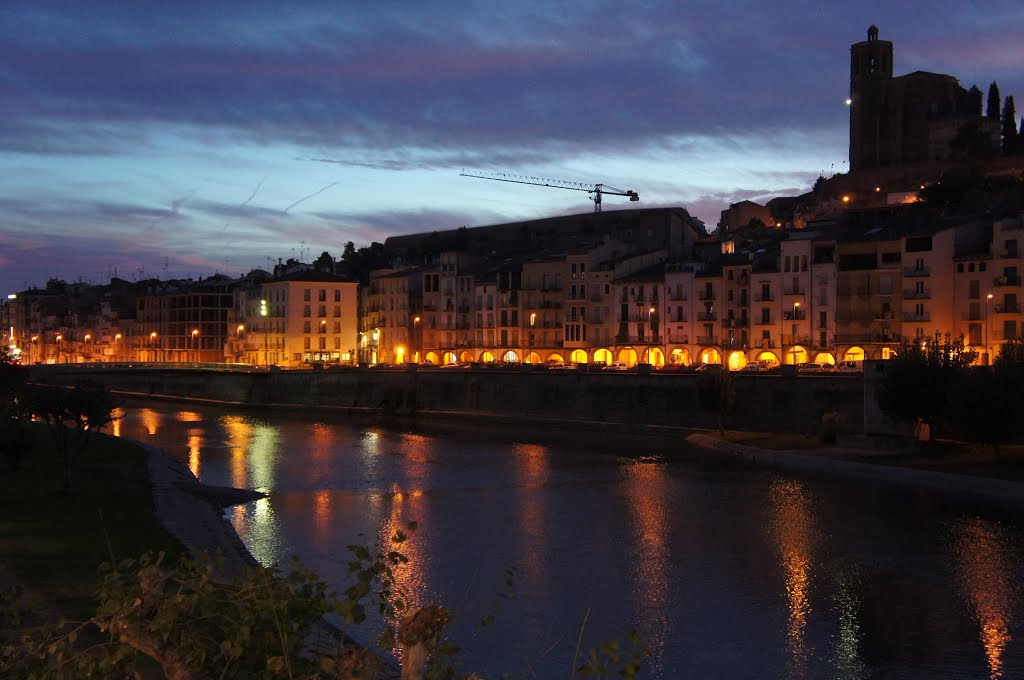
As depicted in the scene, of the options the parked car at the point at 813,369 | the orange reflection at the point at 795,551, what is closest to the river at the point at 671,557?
the orange reflection at the point at 795,551

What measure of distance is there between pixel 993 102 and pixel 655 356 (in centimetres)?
5924

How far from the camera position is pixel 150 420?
80.6 meters

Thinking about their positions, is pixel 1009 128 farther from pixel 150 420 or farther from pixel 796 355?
pixel 150 420

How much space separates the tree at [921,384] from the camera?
Result: 168 feet

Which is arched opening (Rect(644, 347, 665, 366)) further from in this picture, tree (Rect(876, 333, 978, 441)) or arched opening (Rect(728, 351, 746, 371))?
tree (Rect(876, 333, 978, 441))

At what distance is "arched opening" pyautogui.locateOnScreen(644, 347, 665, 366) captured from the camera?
91.9 m

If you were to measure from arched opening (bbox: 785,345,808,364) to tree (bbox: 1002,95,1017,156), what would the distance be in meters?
46.6

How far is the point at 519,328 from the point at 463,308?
8.87 metres

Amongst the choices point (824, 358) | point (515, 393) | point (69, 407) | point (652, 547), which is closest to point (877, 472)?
point (652, 547)

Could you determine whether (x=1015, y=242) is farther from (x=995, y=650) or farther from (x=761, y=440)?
(x=995, y=650)

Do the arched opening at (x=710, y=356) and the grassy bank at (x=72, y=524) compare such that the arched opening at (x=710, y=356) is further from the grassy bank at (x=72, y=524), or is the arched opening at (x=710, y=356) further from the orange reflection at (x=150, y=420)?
the grassy bank at (x=72, y=524)

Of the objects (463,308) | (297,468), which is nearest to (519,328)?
(463,308)

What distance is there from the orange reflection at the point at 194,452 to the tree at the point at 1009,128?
296ft

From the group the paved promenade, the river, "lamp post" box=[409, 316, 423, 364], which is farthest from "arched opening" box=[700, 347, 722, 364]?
"lamp post" box=[409, 316, 423, 364]
